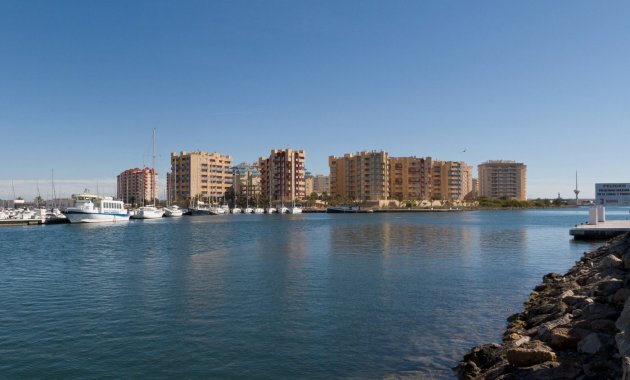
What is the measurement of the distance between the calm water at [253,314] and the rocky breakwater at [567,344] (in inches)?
40.7

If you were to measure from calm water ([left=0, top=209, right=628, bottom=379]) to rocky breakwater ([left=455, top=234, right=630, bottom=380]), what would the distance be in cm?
103

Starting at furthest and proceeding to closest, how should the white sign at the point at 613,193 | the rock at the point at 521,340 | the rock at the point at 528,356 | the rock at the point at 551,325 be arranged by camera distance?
the white sign at the point at 613,193 < the rock at the point at 551,325 < the rock at the point at 521,340 < the rock at the point at 528,356

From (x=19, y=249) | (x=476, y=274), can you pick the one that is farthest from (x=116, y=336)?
(x=19, y=249)

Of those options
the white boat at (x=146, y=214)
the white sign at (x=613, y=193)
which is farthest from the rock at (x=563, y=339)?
the white boat at (x=146, y=214)

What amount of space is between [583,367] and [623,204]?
158 feet

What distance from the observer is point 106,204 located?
103 m

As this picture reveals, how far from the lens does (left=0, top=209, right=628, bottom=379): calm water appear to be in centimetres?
1403

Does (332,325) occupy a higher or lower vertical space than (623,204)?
lower

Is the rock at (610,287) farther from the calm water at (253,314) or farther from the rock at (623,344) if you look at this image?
the rock at (623,344)

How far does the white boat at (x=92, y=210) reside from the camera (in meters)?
94.8

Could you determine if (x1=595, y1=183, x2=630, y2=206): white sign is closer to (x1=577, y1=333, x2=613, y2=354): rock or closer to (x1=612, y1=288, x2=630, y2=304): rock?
(x1=612, y1=288, x2=630, y2=304): rock

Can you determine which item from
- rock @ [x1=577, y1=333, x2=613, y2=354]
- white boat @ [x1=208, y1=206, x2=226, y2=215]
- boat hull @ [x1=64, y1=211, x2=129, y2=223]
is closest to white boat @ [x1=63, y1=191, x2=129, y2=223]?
boat hull @ [x1=64, y1=211, x2=129, y2=223]

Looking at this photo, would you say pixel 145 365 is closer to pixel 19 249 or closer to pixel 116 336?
pixel 116 336

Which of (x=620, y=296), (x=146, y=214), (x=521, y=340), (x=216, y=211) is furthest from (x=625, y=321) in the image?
(x=216, y=211)
